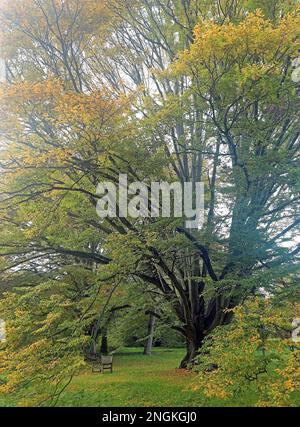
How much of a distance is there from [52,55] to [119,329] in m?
7.69

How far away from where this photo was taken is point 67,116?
17.3ft

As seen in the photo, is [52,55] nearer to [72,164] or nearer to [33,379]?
[72,164]

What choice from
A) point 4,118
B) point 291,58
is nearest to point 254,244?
point 291,58
